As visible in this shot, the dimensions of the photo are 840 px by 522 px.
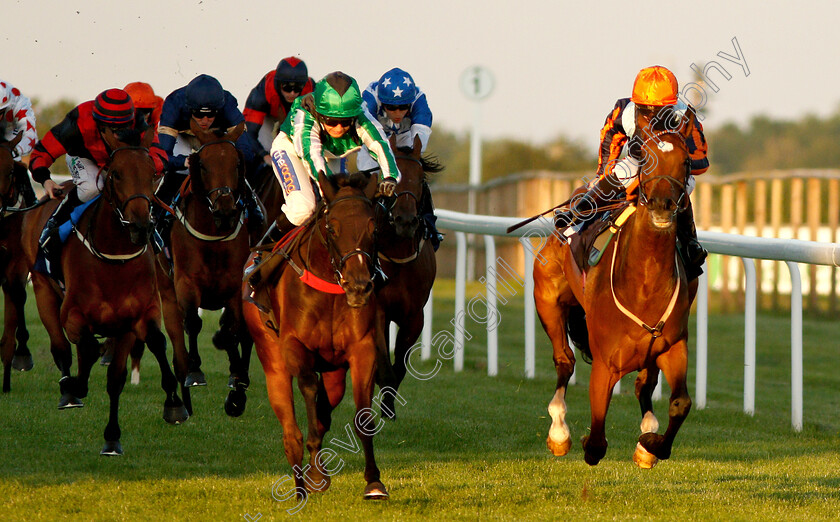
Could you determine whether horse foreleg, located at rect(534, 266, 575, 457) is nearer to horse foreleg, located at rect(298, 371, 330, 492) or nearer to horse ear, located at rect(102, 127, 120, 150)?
horse foreleg, located at rect(298, 371, 330, 492)

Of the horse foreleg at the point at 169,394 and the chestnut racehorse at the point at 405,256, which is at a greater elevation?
the chestnut racehorse at the point at 405,256

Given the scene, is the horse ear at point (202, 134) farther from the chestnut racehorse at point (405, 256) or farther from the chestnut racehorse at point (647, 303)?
the chestnut racehorse at point (647, 303)

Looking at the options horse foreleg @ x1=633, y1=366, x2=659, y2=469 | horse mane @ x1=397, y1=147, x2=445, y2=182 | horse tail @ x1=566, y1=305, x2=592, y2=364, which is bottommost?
horse foreleg @ x1=633, y1=366, x2=659, y2=469

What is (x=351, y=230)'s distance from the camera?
4.97 meters

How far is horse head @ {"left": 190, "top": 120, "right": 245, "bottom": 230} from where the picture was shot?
23.1 ft

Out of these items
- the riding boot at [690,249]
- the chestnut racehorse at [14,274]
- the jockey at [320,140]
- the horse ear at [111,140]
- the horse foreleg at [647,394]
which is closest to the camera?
the riding boot at [690,249]

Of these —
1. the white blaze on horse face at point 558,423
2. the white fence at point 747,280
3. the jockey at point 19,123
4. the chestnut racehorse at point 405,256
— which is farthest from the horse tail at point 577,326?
the jockey at point 19,123

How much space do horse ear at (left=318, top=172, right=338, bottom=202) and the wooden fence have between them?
1056 centimetres

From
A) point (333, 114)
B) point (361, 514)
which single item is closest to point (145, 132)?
point (333, 114)

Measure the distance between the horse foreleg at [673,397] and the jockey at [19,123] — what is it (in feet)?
18.4

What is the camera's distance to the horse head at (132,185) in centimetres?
640

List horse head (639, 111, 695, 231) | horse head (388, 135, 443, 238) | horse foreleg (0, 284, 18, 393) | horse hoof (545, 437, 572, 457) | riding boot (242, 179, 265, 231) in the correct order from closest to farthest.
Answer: horse head (639, 111, 695, 231), horse hoof (545, 437, 572, 457), horse head (388, 135, 443, 238), riding boot (242, 179, 265, 231), horse foreleg (0, 284, 18, 393)

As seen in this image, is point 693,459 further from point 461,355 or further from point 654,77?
point 461,355

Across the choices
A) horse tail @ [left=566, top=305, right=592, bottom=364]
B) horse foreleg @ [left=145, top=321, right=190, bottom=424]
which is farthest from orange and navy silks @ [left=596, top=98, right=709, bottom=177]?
horse foreleg @ [left=145, top=321, right=190, bottom=424]
